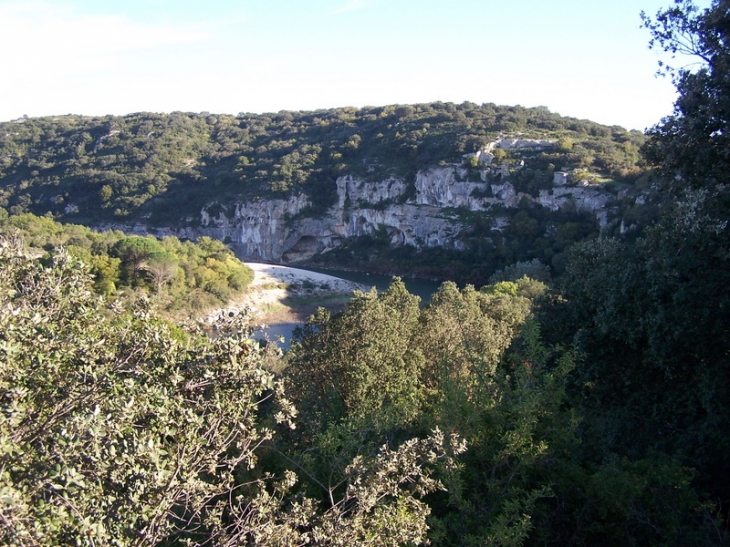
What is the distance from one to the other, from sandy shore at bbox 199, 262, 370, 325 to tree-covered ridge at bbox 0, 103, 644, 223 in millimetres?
24462

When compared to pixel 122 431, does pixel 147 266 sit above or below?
below

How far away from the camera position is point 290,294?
51594mm

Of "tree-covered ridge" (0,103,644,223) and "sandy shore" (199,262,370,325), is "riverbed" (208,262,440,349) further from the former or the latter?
"tree-covered ridge" (0,103,644,223)

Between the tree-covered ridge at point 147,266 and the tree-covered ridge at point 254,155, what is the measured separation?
3652 centimetres

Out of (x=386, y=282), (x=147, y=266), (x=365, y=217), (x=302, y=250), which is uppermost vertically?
(x=365, y=217)

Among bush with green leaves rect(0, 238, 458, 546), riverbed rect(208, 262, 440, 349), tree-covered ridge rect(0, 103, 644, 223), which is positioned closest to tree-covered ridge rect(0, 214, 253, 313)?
riverbed rect(208, 262, 440, 349)

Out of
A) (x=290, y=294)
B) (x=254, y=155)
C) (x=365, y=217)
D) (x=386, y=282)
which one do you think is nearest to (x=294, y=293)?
(x=290, y=294)

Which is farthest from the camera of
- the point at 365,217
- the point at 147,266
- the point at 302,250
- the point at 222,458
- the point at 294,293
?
the point at 302,250

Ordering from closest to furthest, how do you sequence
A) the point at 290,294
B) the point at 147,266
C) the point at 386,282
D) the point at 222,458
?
the point at 222,458, the point at 147,266, the point at 290,294, the point at 386,282

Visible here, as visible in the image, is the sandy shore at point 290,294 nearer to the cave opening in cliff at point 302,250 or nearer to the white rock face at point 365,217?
the white rock face at point 365,217

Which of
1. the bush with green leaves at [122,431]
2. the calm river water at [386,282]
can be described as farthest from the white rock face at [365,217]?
the bush with green leaves at [122,431]

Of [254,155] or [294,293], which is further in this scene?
[254,155]

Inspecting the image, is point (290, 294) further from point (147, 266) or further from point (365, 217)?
point (365, 217)

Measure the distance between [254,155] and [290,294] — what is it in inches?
1956
